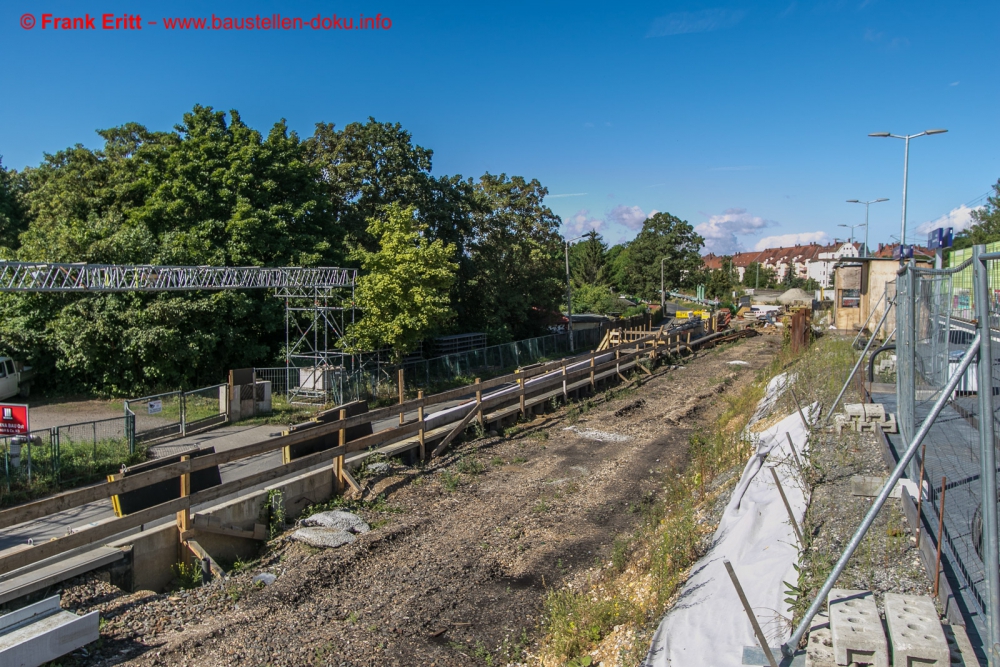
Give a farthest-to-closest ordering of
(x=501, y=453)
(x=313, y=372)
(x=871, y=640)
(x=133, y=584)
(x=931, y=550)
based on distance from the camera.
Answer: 1. (x=313, y=372)
2. (x=501, y=453)
3. (x=133, y=584)
4. (x=931, y=550)
5. (x=871, y=640)

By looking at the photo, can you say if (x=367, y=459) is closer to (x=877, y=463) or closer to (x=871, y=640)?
(x=877, y=463)

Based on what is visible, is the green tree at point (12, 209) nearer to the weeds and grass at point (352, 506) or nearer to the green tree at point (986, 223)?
the weeds and grass at point (352, 506)

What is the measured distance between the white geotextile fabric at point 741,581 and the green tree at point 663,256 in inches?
2804

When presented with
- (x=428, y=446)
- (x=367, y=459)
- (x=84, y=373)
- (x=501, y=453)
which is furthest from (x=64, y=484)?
(x=84, y=373)

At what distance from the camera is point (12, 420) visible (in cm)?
1256

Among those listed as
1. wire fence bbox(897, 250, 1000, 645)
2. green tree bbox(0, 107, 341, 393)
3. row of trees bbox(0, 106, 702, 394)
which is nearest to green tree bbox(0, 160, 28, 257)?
row of trees bbox(0, 106, 702, 394)

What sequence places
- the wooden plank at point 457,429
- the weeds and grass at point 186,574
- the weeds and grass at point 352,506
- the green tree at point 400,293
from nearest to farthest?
the weeds and grass at point 186,574
the weeds and grass at point 352,506
the wooden plank at point 457,429
the green tree at point 400,293

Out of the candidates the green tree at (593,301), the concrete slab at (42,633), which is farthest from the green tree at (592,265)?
the concrete slab at (42,633)

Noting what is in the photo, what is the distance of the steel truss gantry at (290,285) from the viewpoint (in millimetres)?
18406

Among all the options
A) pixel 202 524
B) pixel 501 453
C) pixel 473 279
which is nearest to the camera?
pixel 202 524

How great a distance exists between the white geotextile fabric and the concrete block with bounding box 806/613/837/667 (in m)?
0.45

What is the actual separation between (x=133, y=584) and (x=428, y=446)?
664 cm

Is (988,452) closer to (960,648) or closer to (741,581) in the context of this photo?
(960,648)

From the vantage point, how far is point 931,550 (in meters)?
5.34
